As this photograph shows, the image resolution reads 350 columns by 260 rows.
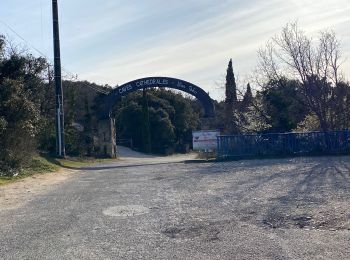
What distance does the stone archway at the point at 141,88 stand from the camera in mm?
41250

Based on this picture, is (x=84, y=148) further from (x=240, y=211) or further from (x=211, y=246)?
(x=211, y=246)

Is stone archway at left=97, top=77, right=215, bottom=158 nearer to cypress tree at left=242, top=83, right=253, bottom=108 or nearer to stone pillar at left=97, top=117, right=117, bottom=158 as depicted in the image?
stone pillar at left=97, top=117, right=117, bottom=158

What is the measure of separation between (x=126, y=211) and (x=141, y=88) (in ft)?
101

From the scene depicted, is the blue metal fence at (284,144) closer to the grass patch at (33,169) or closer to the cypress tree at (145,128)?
the grass patch at (33,169)

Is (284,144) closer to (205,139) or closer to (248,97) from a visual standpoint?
(205,139)

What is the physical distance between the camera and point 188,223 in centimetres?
958

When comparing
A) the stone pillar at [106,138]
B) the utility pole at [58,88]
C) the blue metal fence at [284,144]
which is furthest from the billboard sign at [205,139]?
the utility pole at [58,88]

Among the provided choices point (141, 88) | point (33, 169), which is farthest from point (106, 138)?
point (33, 169)

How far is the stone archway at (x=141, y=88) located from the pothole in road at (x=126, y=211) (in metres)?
29.7

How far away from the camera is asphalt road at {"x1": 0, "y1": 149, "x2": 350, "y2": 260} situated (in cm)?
749

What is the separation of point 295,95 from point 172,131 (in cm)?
3199

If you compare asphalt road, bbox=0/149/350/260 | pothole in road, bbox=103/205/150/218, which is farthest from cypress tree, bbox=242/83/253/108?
pothole in road, bbox=103/205/150/218

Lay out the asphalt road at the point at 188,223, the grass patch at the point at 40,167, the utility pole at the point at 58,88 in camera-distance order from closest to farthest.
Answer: the asphalt road at the point at 188,223
the grass patch at the point at 40,167
the utility pole at the point at 58,88

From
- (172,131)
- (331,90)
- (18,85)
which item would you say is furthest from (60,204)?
(172,131)
